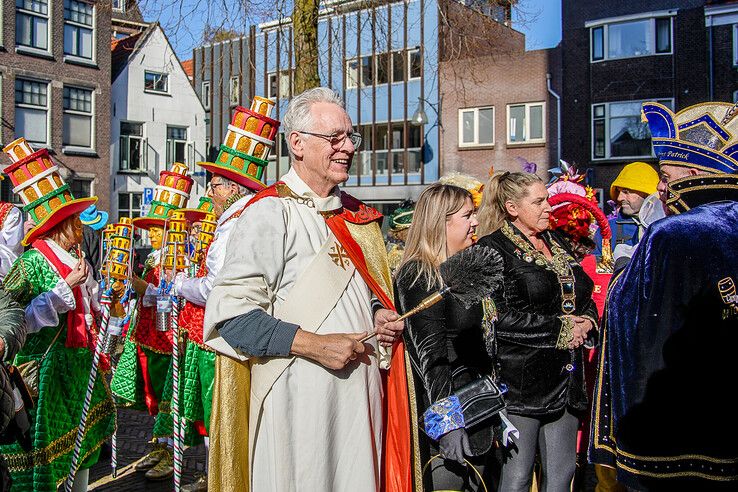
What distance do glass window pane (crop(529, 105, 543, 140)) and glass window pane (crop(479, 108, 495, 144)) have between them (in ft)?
5.17

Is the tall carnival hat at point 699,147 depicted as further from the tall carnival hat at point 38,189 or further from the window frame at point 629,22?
the window frame at point 629,22

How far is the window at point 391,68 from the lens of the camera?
2934cm

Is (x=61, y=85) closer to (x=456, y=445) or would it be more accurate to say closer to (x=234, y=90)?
(x=234, y=90)

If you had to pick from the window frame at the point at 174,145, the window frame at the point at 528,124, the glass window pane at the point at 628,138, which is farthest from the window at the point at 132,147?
the glass window pane at the point at 628,138

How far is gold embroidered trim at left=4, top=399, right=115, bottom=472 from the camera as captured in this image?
4117 mm

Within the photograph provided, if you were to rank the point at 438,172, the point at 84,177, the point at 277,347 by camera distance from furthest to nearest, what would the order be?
the point at 438,172
the point at 84,177
the point at 277,347

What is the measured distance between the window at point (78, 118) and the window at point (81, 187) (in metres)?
1.22

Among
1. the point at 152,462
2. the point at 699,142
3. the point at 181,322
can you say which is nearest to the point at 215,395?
the point at 699,142

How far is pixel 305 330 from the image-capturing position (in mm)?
2578

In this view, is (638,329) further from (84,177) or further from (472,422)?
(84,177)

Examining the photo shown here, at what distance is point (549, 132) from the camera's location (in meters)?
26.8

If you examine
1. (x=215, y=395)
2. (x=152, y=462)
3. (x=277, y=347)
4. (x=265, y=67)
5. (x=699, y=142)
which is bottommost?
(x=152, y=462)

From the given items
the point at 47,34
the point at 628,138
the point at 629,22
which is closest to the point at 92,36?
the point at 47,34

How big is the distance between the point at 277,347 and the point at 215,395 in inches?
17.7
